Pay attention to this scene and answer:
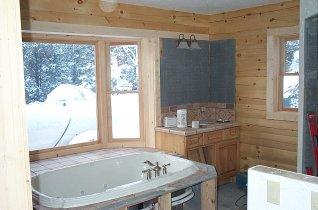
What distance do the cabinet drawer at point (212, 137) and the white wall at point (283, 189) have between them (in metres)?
2.87

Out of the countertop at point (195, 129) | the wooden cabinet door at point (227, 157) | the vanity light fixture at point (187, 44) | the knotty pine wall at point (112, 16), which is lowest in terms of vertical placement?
the wooden cabinet door at point (227, 157)

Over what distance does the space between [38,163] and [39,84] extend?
3.10 feet

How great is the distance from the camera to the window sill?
164 inches

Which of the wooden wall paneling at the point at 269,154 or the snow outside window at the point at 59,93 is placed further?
the wooden wall paneling at the point at 269,154

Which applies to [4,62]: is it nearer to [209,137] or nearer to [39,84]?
[39,84]

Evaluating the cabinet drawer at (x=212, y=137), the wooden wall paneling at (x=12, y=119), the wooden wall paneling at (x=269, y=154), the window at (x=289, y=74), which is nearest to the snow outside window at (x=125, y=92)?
the cabinet drawer at (x=212, y=137)

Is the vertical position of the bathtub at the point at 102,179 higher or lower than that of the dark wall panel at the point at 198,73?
lower

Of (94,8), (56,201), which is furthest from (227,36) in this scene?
(56,201)

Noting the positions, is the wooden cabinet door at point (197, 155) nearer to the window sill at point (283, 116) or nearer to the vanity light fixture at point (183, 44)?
the window sill at point (283, 116)

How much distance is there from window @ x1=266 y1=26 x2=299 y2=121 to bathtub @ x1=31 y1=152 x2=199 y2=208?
1.58 meters

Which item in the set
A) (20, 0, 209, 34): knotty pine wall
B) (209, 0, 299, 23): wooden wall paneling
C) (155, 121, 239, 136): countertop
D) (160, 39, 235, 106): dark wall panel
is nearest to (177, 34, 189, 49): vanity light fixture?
(160, 39, 235, 106): dark wall panel

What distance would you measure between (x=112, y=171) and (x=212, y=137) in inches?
55.4

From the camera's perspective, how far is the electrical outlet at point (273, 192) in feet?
4.21

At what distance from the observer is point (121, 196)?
2.66 meters
